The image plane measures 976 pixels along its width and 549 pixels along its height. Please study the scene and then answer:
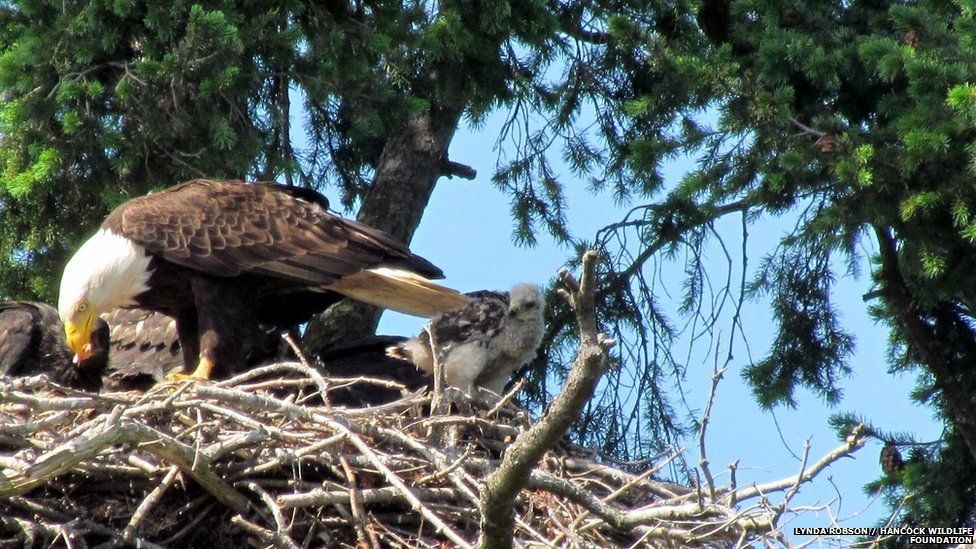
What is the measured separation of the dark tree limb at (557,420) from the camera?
10.5ft

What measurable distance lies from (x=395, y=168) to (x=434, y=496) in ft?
9.35

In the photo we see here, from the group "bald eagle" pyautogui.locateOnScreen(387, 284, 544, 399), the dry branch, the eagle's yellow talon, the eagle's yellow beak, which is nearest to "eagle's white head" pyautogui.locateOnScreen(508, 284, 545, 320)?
"bald eagle" pyautogui.locateOnScreen(387, 284, 544, 399)

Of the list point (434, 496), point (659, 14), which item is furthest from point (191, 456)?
point (659, 14)

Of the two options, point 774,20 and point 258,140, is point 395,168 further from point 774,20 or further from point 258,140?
point 774,20

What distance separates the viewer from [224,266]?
607 centimetres

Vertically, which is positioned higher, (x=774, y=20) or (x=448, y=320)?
(x=774, y=20)

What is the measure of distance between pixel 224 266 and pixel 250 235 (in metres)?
0.17

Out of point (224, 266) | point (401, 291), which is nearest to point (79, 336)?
point (224, 266)

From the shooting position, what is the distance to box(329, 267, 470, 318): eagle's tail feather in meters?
6.17

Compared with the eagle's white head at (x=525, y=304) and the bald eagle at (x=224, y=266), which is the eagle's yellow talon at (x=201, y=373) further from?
the eagle's white head at (x=525, y=304)

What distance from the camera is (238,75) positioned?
6.00 m

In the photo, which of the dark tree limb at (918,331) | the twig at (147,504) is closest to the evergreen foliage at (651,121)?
the dark tree limb at (918,331)

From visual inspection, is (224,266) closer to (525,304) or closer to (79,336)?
(79,336)

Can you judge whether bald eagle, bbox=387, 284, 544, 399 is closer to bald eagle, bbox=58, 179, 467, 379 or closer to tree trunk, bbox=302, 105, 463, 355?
bald eagle, bbox=58, 179, 467, 379
